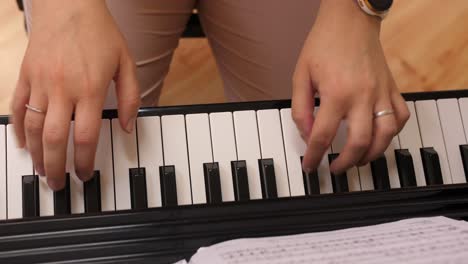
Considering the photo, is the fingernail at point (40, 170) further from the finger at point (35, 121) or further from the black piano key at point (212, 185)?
the black piano key at point (212, 185)

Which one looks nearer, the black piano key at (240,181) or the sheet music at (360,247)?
the sheet music at (360,247)

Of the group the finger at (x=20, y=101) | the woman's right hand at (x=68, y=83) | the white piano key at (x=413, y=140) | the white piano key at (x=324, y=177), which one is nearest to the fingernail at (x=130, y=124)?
the woman's right hand at (x=68, y=83)

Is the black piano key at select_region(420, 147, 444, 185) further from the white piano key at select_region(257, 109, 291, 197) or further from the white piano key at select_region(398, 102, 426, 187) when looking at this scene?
the white piano key at select_region(257, 109, 291, 197)

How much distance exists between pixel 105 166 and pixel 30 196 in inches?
3.3

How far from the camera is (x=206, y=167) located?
58cm

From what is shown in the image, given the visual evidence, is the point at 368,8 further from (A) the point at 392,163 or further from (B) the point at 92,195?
(B) the point at 92,195

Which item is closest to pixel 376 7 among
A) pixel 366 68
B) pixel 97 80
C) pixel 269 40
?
pixel 366 68

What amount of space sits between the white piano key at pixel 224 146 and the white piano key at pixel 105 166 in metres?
0.12

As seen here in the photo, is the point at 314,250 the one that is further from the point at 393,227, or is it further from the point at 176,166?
the point at 176,166

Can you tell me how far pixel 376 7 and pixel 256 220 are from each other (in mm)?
303

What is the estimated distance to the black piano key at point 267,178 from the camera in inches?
23.1

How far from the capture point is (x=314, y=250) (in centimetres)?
40

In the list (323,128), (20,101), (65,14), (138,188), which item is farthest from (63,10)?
(323,128)

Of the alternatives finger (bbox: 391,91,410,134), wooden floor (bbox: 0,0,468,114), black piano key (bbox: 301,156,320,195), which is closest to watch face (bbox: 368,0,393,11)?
finger (bbox: 391,91,410,134)
